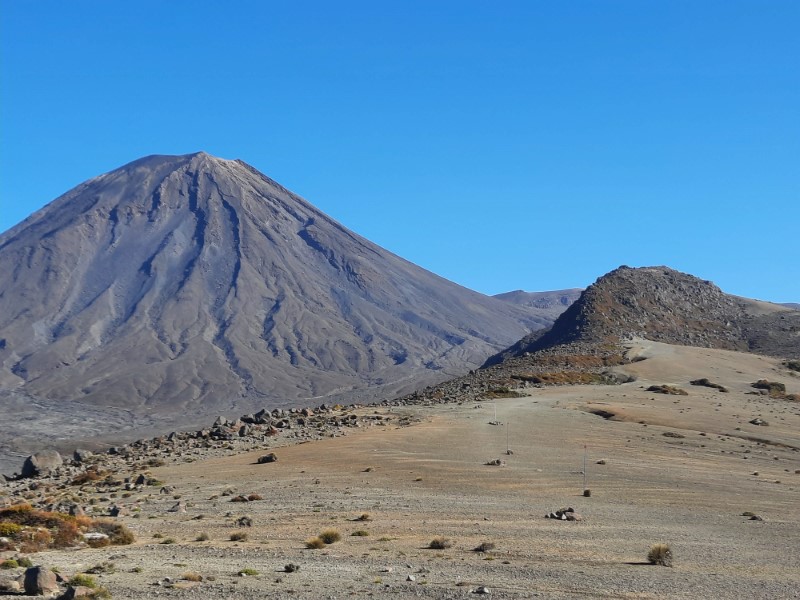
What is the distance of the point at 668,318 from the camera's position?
94312 mm

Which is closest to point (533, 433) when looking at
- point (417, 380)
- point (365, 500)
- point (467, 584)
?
point (365, 500)

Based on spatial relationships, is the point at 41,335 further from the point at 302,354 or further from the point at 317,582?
the point at 317,582

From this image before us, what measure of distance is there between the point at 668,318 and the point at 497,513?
2937 inches

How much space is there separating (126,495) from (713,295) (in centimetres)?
8991

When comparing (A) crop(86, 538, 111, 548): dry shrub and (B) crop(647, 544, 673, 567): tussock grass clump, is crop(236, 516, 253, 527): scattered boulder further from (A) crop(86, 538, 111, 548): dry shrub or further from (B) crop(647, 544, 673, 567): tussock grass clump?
(B) crop(647, 544, 673, 567): tussock grass clump

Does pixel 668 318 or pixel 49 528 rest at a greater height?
pixel 668 318

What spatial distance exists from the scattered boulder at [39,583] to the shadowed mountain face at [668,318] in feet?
225

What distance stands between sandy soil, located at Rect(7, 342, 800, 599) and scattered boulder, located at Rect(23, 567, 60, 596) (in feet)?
3.08

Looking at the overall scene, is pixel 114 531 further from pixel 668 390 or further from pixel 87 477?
pixel 668 390

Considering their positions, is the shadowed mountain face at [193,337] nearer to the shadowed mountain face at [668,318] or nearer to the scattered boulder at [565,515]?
the shadowed mountain face at [668,318]

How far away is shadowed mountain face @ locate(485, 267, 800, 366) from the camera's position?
287 feet

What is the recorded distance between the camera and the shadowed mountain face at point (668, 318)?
87.6m

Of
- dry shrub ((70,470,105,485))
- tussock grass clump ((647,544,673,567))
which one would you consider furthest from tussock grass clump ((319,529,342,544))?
dry shrub ((70,470,105,485))

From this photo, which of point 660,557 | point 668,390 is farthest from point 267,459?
point 668,390
